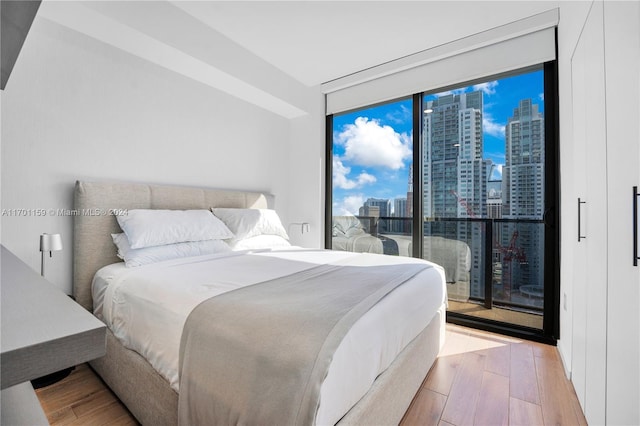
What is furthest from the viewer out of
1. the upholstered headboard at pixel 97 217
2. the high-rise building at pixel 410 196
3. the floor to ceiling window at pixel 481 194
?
the high-rise building at pixel 410 196

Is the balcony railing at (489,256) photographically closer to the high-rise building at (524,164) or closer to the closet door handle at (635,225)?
the high-rise building at (524,164)

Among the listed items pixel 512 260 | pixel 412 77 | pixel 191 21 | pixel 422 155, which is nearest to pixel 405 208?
pixel 422 155

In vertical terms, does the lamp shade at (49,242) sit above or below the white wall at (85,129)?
below

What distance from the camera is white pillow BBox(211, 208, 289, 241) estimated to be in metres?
2.96

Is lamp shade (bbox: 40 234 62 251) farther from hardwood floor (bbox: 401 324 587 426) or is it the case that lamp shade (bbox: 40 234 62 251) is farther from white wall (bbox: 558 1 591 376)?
white wall (bbox: 558 1 591 376)

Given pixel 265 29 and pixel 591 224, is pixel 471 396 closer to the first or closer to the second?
pixel 591 224

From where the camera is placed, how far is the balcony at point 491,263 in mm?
2834

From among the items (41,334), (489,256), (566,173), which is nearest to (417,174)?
(489,256)

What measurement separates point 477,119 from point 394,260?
184 cm

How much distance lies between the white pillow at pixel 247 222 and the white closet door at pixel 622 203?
8.49 feet

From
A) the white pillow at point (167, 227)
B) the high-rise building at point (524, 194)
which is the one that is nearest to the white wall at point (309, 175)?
the white pillow at point (167, 227)

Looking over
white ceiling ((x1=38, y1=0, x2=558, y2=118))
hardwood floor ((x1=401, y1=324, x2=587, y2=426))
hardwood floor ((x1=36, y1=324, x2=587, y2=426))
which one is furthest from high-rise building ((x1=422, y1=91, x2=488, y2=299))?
hardwood floor ((x1=36, y1=324, x2=587, y2=426))

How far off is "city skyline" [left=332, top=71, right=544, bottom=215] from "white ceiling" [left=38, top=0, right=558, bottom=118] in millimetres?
596

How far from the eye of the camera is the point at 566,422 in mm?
1609
